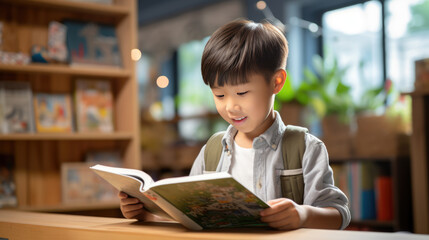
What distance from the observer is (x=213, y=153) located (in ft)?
4.15

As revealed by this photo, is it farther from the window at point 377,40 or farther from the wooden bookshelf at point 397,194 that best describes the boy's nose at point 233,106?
the window at point 377,40

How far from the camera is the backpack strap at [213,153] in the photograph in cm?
125

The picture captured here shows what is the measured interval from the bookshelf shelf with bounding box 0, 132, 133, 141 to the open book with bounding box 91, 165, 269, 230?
1535 mm

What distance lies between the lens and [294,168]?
1.13 metres

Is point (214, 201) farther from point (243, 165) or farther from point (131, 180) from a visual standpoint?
point (243, 165)

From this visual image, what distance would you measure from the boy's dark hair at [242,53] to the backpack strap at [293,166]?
15 cm

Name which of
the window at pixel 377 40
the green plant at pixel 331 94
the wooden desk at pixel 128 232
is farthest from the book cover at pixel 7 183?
Result: the window at pixel 377 40

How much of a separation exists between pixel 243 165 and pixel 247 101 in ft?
0.66

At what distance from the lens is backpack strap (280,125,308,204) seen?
112 cm

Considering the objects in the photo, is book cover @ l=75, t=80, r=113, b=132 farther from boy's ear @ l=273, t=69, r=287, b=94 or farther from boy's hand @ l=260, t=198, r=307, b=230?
boy's hand @ l=260, t=198, r=307, b=230

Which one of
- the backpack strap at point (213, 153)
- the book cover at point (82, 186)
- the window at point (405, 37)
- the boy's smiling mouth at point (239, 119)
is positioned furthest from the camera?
the window at point (405, 37)

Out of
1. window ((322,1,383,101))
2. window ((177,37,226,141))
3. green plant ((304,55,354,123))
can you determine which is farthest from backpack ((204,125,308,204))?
window ((177,37,226,141))

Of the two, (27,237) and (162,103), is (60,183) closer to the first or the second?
(27,237)

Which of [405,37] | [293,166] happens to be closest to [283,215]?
[293,166]
